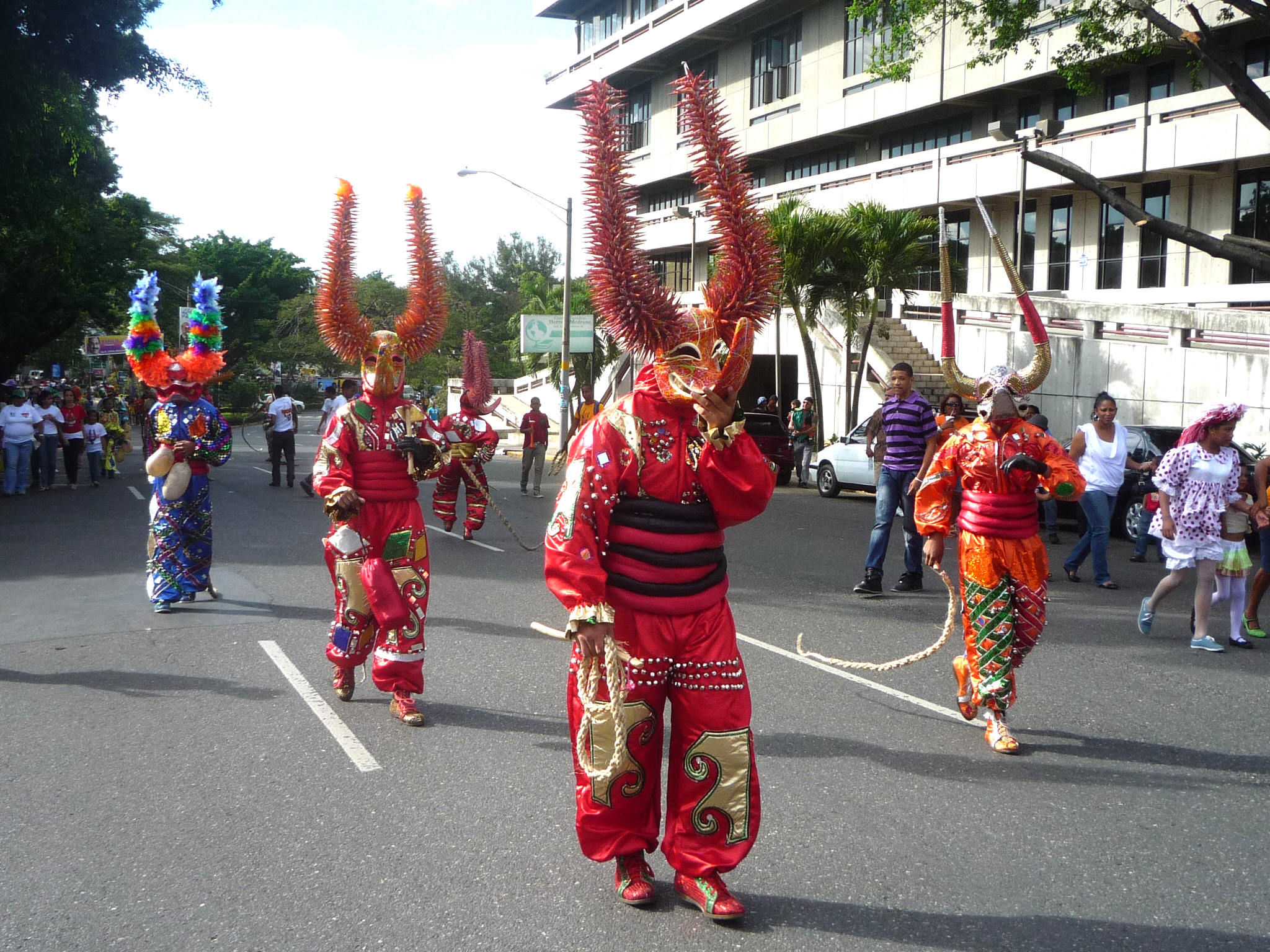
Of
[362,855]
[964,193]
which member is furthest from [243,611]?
[964,193]

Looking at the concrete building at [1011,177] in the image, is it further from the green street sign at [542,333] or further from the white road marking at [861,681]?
the white road marking at [861,681]

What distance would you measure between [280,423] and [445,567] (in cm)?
1023

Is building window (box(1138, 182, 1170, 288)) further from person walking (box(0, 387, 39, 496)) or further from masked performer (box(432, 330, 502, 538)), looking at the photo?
person walking (box(0, 387, 39, 496))

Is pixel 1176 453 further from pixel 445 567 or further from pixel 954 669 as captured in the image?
pixel 445 567

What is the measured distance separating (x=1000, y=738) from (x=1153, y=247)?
26.1 meters

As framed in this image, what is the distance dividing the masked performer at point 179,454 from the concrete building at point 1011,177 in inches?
202

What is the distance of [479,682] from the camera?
22.6ft

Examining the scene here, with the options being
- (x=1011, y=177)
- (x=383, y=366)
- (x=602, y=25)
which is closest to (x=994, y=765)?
(x=383, y=366)

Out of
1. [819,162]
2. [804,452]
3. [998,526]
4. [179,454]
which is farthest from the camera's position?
[819,162]

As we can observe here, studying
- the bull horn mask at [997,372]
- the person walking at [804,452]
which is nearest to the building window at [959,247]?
the person walking at [804,452]

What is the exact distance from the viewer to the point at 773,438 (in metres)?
21.8

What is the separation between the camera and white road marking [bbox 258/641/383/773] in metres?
5.45

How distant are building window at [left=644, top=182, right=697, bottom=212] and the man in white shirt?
83.7 feet

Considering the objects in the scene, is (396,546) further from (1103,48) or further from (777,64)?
(777,64)
